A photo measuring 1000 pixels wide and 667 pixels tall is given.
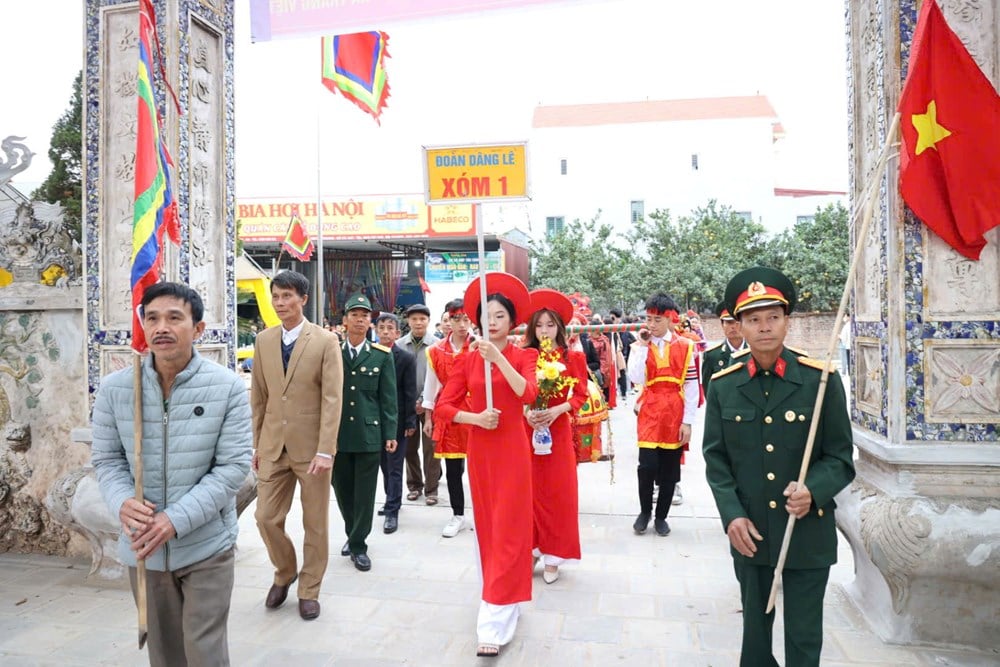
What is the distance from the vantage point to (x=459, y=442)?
6039 mm

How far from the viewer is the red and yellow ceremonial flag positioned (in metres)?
3.35

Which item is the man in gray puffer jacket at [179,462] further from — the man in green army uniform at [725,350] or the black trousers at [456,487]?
the man in green army uniform at [725,350]

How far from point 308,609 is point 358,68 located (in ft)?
29.4

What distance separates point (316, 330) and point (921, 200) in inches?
132

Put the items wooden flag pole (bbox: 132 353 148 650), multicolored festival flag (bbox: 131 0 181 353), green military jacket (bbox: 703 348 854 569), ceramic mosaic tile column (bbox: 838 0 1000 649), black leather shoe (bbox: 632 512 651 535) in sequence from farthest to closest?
black leather shoe (bbox: 632 512 651 535) < ceramic mosaic tile column (bbox: 838 0 1000 649) < multicolored festival flag (bbox: 131 0 181 353) < green military jacket (bbox: 703 348 854 569) < wooden flag pole (bbox: 132 353 148 650)

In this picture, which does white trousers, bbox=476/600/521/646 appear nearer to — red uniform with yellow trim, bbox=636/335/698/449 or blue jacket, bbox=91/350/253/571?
blue jacket, bbox=91/350/253/571

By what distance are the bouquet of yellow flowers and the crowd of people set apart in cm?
1

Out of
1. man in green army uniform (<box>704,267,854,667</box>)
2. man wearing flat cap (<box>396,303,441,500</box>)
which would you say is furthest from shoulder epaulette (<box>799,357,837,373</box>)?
man wearing flat cap (<box>396,303,441,500</box>)

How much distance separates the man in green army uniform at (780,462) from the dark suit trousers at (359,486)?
2.87 m

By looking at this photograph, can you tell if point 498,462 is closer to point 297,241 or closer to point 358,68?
point 358,68

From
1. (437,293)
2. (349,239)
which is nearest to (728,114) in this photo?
(437,293)

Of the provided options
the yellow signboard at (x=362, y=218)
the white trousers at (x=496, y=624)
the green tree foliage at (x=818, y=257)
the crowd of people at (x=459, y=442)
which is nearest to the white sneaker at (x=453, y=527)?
the crowd of people at (x=459, y=442)

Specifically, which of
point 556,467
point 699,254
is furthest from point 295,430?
point 699,254

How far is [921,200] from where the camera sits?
3648 mm
